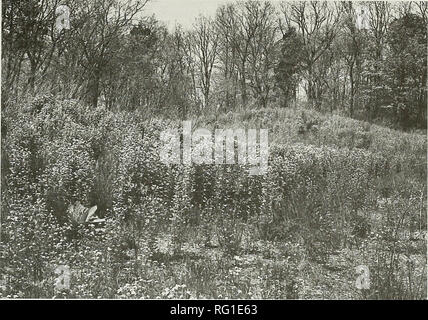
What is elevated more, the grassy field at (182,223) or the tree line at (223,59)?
the tree line at (223,59)

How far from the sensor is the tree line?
28.2 feet

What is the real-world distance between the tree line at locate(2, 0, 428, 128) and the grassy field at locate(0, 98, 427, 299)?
134 centimetres

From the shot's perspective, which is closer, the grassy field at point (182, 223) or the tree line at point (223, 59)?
the grassy field at point (182, 223)

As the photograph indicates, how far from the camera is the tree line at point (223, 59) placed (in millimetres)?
8586

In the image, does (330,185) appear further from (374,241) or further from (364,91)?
(364,91)

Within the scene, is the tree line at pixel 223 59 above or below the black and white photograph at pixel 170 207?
above

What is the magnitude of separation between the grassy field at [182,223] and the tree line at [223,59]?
4.38ft

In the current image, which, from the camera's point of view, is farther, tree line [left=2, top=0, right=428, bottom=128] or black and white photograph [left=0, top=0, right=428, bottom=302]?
tree line [left=2, top=0, right=428, bottom=128]

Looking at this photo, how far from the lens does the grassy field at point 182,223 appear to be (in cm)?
373

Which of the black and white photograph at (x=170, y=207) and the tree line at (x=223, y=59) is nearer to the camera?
the black and white photograph at (x=170, y=207)

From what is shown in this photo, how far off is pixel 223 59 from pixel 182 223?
16.5m

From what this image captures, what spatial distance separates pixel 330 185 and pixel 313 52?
20.2 meters

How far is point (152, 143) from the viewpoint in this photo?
5.95 metres
